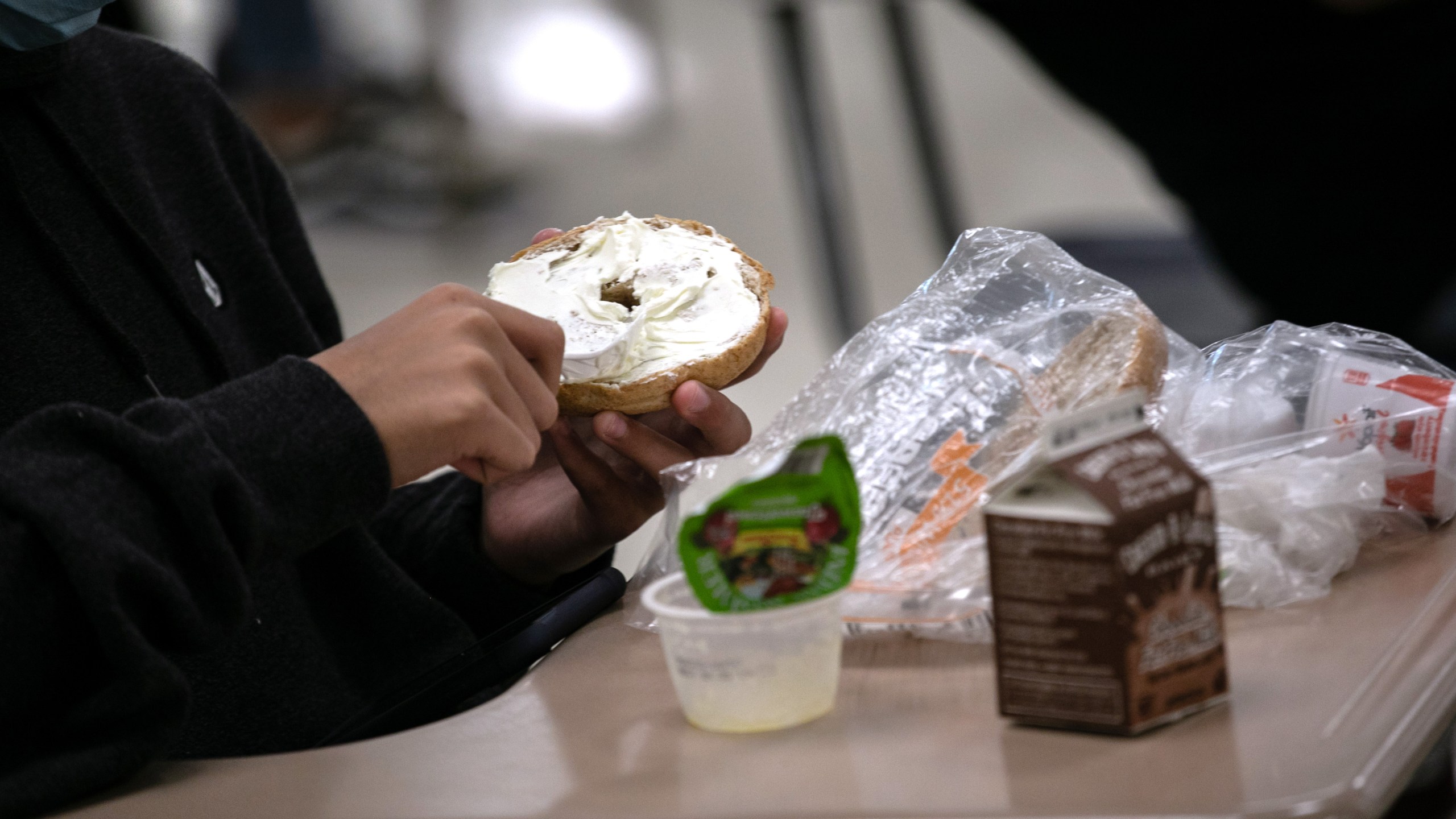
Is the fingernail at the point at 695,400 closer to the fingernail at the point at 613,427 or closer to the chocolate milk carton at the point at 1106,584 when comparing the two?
the fingernail at the point at 613,427

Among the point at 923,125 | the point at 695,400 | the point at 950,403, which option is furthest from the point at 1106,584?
the point at 923,125

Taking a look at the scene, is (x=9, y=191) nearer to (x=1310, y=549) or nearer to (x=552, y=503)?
(x=552, y=503)

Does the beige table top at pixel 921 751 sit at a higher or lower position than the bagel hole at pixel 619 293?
lower

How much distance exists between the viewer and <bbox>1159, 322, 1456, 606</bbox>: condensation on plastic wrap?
30.5 inches

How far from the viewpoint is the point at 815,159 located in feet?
13.1

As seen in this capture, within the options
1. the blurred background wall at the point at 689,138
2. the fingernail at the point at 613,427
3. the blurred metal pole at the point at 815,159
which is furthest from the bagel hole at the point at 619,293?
the blurred metal pole at the point at 815,159

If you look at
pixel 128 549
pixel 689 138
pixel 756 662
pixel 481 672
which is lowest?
pixel 689 138

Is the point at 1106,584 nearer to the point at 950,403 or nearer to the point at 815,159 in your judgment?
the point at 950,403

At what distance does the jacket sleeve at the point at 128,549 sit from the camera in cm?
66

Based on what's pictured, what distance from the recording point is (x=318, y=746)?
0.80 m

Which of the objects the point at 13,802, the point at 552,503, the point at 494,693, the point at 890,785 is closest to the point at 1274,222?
the point at 552,503

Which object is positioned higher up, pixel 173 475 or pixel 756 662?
pixel 173 475

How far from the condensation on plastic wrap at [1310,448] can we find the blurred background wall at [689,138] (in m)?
2.36

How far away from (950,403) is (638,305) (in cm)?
36
